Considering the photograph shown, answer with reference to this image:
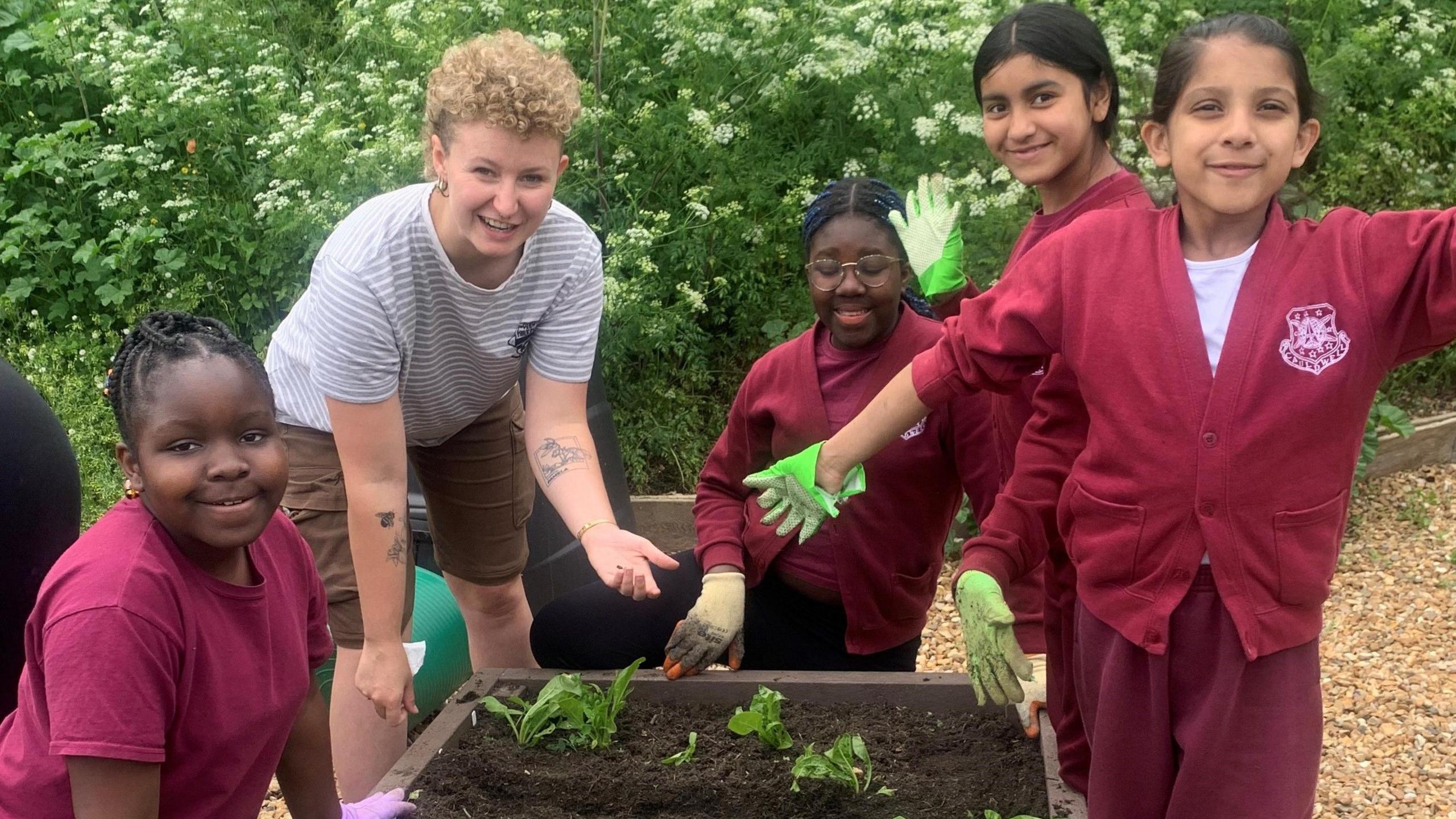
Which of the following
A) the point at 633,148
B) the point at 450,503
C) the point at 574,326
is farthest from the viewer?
the point at 633,148

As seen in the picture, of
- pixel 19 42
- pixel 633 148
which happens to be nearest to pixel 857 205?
pixel 633 148

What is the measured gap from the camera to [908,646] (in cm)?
270

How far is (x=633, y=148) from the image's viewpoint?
453 centimetres

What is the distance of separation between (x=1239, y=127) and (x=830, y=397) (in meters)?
1.04

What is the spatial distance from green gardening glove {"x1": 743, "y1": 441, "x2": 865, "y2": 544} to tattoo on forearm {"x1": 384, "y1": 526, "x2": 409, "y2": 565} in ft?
2.06

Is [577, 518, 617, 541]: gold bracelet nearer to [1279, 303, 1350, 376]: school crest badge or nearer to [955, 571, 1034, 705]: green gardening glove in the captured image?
[955, 571, 1034, 705]: green gardening glove

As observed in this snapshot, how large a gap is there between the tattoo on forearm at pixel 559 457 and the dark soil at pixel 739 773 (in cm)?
51

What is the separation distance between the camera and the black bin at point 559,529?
3.45 m

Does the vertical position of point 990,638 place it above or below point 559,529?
above

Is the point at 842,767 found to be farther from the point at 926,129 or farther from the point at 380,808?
the point at 926,129

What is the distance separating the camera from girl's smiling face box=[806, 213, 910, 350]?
2.38m

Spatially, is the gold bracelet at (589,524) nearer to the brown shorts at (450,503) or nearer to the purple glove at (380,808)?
the brown shorts at (450,503)

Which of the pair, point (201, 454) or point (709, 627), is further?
point (709, 627)

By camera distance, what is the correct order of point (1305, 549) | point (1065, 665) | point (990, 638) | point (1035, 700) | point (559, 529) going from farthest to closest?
point (559, 529) < point (1035, 700) < point (1065, 665) < point (990, 638) < point (1305, 549)
